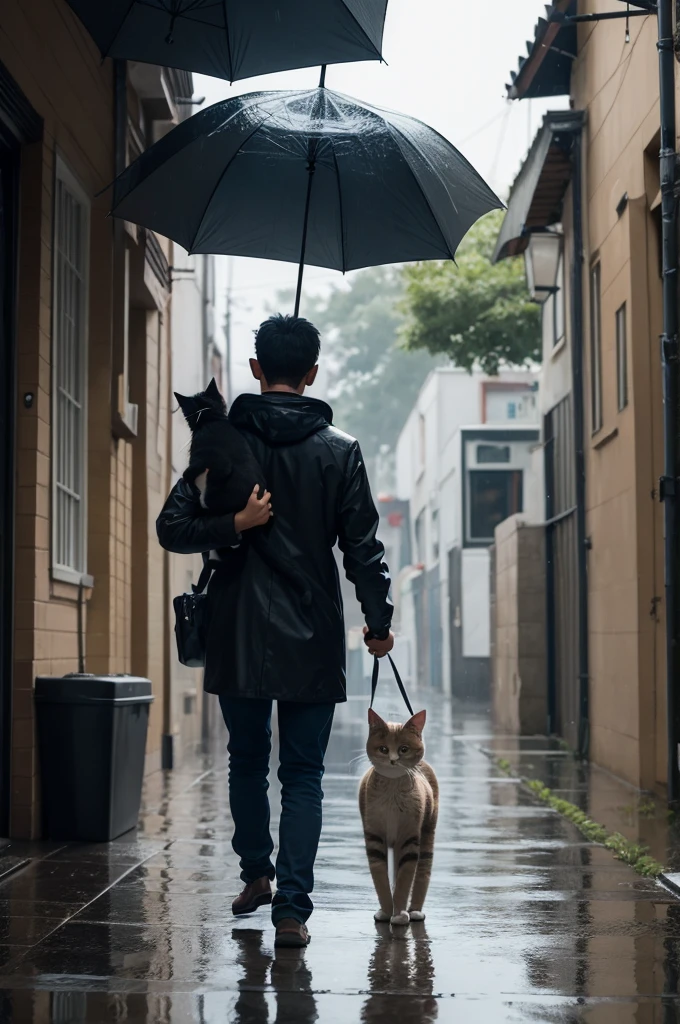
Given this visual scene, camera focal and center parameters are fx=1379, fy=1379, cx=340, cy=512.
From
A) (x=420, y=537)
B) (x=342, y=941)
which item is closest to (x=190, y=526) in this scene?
(x=342, y=941)

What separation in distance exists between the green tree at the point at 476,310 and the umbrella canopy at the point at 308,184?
20208mm

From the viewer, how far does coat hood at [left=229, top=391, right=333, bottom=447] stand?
4867mm

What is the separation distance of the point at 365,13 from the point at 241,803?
132 inches

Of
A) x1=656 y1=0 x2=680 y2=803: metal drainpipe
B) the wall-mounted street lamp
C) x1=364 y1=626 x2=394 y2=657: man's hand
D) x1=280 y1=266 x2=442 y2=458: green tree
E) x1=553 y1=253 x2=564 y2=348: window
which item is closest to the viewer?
x1=364 y1=626 x2=394 y2=657: man's hand

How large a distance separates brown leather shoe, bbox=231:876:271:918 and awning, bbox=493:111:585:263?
9833 mm

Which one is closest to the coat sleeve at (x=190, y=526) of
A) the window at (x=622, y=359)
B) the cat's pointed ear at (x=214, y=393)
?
the cat's pointed ear at (x=214, y=393)

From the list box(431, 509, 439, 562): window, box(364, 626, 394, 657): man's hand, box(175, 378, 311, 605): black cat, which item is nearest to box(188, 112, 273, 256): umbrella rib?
box(175, 378, 311, 605): black cat

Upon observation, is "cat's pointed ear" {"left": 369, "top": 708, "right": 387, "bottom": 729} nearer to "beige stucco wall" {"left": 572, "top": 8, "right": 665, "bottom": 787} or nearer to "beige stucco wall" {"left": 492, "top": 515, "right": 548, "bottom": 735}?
"beige stucco wall" {"left": 572, "top": 8, "right": 665, "bottom": 787}

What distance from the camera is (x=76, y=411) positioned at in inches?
340

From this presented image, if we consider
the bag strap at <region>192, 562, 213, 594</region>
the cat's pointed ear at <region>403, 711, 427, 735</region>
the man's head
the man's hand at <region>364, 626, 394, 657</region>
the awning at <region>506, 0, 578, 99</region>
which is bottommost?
the cat's pointed ear at <region>403, 711, 427, 735</region>

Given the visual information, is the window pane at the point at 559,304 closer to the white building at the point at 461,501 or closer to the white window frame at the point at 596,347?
the white window frame at the point at 596,347

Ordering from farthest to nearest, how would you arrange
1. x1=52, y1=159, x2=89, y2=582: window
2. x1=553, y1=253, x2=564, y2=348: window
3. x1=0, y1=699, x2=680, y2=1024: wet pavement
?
1. x1=553, y1=253, x2=564, y2=348: window
2. x1=52, y1=159, x2=89, y2=582: window
3. x1=0, y1=699, x2=680, y2=1024: wet pavement

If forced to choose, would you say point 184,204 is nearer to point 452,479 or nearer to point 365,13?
point 365,13

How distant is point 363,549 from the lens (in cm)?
481
